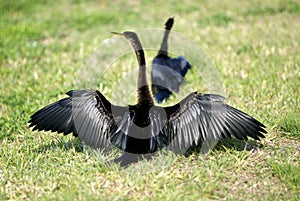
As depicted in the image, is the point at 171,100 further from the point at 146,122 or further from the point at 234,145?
the point at 146,122

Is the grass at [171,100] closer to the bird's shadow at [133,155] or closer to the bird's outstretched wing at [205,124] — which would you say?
the bird's shadow at [133,155]

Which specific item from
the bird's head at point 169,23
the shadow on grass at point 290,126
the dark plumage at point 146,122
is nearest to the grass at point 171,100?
the shadow on grass at point 290,126

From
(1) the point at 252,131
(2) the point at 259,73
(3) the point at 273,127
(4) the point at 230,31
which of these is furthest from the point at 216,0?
(1) the point at 252,131

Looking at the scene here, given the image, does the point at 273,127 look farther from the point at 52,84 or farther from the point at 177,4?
the point at 177,4

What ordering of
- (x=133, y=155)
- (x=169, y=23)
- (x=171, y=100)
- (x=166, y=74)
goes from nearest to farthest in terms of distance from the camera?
(x=133, y=155), (x=171, y=100), (x=166, y=74), (x=169, y=23)

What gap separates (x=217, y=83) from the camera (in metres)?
6.00

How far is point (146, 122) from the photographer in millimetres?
4023

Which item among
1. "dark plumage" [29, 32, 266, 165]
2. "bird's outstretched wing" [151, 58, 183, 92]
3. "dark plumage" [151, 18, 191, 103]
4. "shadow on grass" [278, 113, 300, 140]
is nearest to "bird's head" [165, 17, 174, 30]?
"dark plumage" [151, 18, 191, 103]

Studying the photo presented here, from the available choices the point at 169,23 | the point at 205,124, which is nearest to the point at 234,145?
the point at 205,124

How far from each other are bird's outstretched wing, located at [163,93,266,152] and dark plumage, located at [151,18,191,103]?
1589 mm

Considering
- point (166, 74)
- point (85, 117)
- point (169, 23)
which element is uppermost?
point (169, 23)

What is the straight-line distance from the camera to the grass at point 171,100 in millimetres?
3703

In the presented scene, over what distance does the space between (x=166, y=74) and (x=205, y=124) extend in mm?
2138

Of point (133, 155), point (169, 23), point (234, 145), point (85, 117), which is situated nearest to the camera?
point (133, 155)
